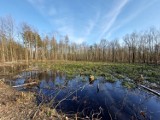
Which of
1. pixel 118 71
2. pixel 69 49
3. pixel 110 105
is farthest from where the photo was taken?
pixel 69 49

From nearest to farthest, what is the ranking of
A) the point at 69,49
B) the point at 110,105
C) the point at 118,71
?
the point at 110,105 < the point at 118,71 < the point at 69,49

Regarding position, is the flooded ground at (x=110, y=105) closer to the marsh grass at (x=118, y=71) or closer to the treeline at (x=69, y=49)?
the marsh grass at (x=118, y=71)

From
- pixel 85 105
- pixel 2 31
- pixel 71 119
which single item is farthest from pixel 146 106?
pixel 2 31

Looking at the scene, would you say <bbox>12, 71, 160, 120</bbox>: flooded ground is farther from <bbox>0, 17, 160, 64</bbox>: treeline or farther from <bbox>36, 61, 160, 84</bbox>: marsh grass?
<bbox>0, 17, 160, 64</bbox>: treeline

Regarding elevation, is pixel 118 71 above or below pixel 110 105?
above

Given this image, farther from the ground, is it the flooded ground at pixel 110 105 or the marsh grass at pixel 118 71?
the marsh grass at pixel 118 71

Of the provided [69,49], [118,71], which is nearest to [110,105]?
[118,71]

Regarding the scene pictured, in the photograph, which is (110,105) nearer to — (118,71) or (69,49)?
(118,71)

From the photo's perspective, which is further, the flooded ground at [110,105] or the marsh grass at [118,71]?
the marsh grass at [118,71]

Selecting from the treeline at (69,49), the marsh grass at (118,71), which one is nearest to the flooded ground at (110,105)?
the marsh grass at (118,71)

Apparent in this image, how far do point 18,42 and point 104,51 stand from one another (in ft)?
147

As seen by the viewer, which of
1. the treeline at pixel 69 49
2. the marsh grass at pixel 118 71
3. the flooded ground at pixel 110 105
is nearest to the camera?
the flooded ground at pixel 110 105

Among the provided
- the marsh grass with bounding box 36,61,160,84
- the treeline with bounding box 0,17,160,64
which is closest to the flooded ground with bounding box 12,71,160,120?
the marsh grass with bounding box 36,61,160,84

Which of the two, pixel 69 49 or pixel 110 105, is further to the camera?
pixel 69 49
